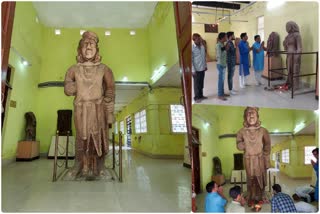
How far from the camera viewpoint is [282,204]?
2010 millimetres

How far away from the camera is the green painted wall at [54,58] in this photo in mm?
3445

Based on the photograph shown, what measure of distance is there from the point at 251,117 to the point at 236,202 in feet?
1.91

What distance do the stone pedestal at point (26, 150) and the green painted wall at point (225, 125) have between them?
2616 mm

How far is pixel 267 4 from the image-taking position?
6.92 ft

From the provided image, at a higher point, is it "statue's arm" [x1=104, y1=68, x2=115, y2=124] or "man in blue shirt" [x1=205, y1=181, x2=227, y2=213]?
"statue's arm" [x1=104, y1=68, x2=115, y2=124]

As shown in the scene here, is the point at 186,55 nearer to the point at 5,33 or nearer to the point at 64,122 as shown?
the point at 5,33

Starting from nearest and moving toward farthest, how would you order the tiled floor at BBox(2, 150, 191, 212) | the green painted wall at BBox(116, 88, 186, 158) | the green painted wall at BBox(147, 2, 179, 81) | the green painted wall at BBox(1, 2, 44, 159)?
the tiled floor at BBox(2, 150, 191, 212)
the green painted wall at BBox(1, 2, 44, 159)
the green painted wall at BBox(147, 2, 179, 81)
the green painted wall at BBox(116, 88, 186, 158)

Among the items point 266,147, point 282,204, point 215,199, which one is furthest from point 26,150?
point 282,204

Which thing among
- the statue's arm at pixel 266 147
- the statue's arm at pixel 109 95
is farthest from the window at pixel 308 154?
the statue's arm at pixel 109 95

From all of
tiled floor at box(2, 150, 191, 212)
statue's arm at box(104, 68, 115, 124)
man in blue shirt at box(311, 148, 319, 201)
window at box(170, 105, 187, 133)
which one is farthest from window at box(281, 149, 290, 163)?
window at box(170, 105, 187, 133)

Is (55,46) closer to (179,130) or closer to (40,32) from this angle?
(40,32)

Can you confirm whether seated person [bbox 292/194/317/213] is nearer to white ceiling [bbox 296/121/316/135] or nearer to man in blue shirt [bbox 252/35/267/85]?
white ceiling [bbox 296/121/316/135]

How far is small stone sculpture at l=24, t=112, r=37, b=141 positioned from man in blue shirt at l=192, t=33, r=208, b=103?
2.54 meters

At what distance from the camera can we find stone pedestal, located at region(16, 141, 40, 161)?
3750 mm
